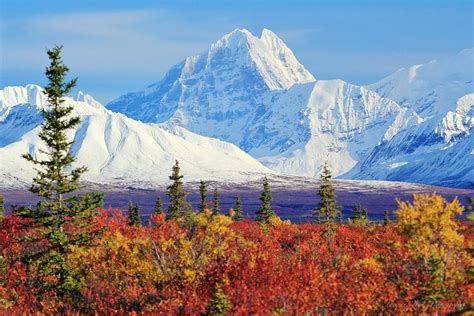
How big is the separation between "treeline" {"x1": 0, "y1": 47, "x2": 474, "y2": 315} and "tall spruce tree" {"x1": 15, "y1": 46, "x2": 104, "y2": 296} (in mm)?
65

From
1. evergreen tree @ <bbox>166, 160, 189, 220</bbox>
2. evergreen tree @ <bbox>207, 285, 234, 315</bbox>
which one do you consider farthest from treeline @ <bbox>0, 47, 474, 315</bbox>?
evergreen tree @ <bbox>166, 160, 189, 220</bbox>

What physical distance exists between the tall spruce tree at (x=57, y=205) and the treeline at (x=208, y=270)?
7cm

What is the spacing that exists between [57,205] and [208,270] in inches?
404

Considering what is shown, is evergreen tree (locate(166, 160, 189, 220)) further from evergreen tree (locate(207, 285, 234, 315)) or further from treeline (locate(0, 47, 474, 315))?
evergreen tree (locate(207, 285, 234, 315))

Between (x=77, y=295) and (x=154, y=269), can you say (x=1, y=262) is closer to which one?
(x=77, y=295)

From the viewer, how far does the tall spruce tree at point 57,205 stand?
3359 cm

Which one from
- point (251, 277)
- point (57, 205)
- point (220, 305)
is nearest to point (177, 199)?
point (57, 205)

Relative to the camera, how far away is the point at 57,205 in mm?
34406

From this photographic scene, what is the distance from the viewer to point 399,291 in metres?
26.8

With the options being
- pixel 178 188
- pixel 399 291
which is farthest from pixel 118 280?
pixel 178 188

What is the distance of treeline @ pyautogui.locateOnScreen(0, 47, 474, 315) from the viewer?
959 inches

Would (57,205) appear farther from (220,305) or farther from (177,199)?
(177,199)

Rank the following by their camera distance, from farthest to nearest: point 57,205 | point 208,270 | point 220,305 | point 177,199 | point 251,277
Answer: point 177,199
point 57,205
point 208,270
point 251,277
point 220,305

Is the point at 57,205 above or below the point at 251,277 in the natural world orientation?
above
